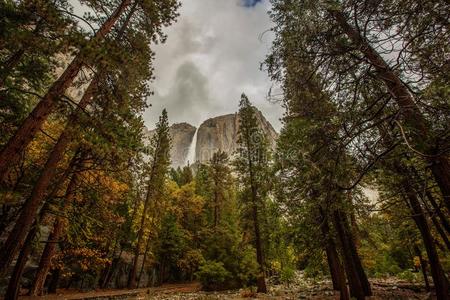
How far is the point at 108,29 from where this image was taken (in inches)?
306

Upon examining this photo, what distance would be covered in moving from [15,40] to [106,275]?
23.6 metres

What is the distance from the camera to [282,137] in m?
12.4

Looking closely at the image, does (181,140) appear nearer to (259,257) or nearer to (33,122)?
(259,257)

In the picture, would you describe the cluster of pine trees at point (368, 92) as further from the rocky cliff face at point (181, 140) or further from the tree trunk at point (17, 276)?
the rocky cliff face at point (181, 140)

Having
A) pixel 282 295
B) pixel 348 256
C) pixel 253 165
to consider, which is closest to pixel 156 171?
pixel 253 165

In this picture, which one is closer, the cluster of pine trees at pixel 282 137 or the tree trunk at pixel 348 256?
the cluster of pine trees at pixel 282 137

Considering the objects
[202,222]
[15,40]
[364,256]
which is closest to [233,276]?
[364,256]

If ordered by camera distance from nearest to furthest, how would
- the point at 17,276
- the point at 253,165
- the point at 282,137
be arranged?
the point at 17,276 < the point at 282,137 < the point at 253,165

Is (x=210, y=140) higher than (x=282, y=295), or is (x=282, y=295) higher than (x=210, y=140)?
(x=210, y=140)

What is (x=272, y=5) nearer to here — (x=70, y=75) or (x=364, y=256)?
(x=70, y=75)

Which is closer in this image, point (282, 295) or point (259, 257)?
point (282, 295)

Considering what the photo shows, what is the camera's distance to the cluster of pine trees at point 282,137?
3.66 metres

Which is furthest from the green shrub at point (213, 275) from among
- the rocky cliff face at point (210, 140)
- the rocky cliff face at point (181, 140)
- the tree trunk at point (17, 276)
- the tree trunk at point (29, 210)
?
the rocky cliff face at point (181, 140)

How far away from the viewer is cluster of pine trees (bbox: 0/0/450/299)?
366 centimetres
